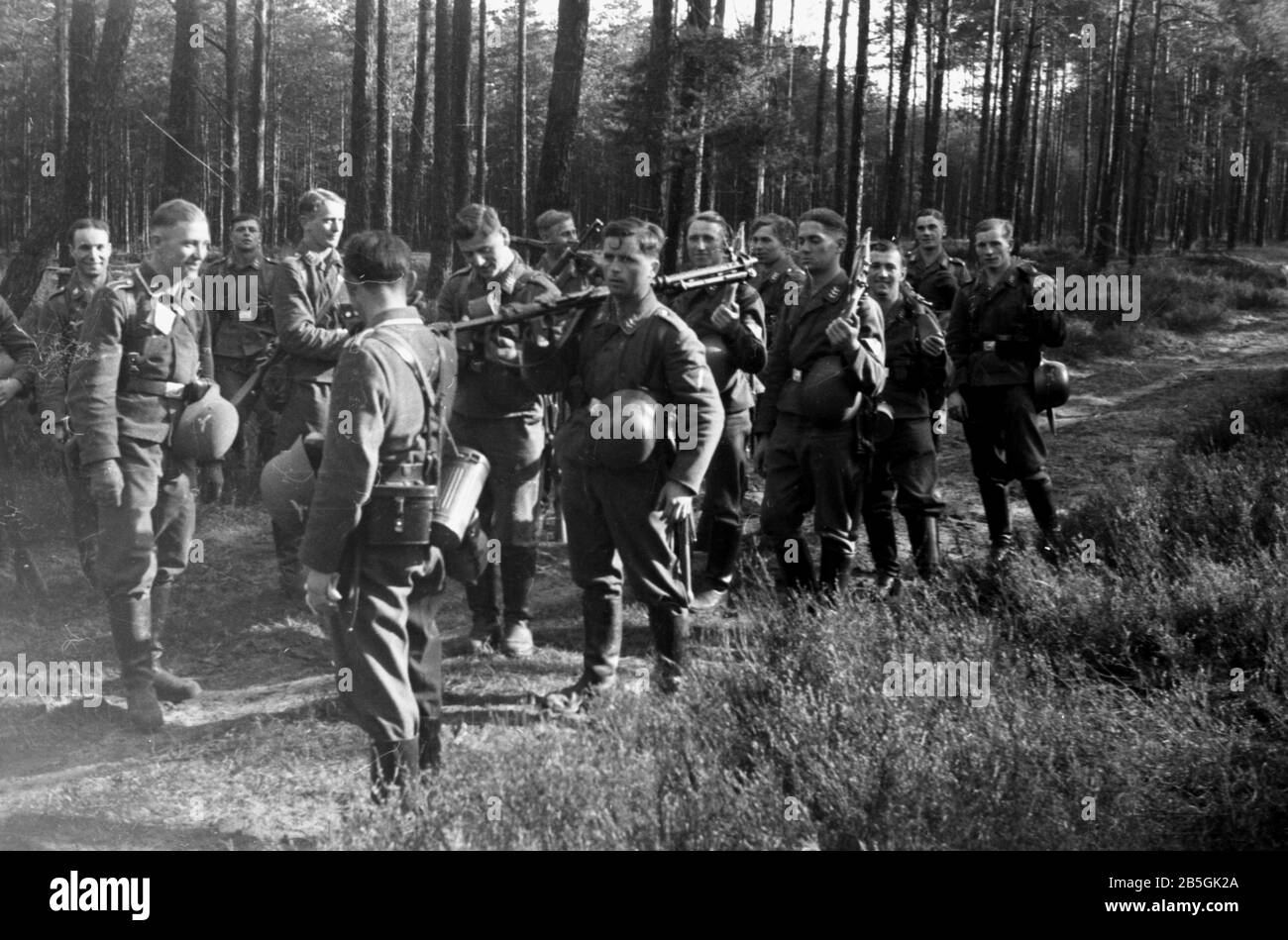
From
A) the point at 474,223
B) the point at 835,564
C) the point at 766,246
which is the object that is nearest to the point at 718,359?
Answer: the point at 766,246

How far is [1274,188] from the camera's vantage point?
65.3m

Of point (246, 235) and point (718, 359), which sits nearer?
point (718, 359)

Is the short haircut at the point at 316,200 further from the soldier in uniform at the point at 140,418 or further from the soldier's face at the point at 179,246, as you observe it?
the soldier's face at the point at 179,246

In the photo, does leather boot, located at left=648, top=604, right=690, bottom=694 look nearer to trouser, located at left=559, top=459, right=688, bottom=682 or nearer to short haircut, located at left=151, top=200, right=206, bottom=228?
trouser, located at left=559, top=459, right=688, bottom=682

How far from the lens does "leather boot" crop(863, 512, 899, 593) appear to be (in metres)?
7.58

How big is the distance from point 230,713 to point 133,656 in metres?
0.55

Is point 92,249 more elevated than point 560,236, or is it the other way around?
point 560,236

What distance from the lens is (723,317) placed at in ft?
24.8

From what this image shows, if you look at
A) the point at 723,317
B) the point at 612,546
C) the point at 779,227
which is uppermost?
the point at 779,227

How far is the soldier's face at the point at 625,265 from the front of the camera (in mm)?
5641

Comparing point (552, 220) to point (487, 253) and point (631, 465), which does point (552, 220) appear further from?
point (631, 465)

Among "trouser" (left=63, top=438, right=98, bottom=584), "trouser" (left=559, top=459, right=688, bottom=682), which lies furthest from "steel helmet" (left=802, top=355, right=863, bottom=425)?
"trouser" (left=63, top=438, right=98, bottom=584)

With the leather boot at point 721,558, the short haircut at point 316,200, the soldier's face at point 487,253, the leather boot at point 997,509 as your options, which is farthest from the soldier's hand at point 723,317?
the short haircut at point 316,200

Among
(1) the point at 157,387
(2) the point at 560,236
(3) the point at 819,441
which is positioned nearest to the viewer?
(1) the point at 157,387
